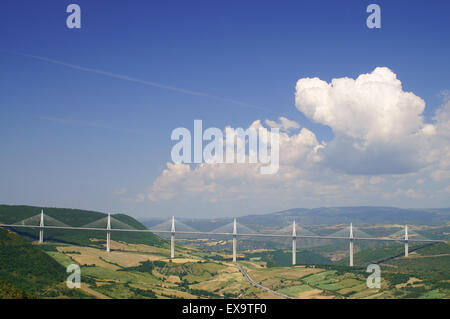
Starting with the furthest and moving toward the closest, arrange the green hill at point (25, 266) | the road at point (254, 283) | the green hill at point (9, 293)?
the road at point (254, 283), the green hill at point (25, 266), the green hill at point (9, 293)

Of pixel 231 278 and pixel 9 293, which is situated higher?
pixel 9 293

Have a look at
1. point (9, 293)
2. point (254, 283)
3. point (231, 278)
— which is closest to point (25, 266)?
point (9, 293)

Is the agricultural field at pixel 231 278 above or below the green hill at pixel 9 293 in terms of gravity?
below

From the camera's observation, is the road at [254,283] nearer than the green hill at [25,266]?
No

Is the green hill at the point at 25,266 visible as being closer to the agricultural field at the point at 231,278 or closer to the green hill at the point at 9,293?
the agricultural field at the point at 231,278

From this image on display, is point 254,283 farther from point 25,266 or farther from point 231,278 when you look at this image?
point 25,266

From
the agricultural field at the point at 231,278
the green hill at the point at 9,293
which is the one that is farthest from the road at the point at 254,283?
the green hill at the point at 9,293
